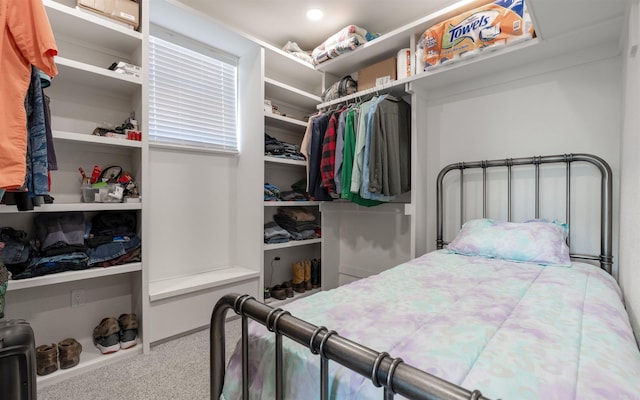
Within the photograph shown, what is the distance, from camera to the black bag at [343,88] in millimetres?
2871

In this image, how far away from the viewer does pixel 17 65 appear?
131 cm

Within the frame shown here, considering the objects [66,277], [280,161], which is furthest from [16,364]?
[280,161]

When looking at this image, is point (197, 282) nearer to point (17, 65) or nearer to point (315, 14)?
point (17, 65)

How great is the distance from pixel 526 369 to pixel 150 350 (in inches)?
86.5

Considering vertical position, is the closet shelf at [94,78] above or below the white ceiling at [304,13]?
below

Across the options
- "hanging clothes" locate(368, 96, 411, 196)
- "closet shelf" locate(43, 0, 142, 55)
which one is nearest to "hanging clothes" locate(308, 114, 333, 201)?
"hanging clothes" locate(368, 96, 411, 196)

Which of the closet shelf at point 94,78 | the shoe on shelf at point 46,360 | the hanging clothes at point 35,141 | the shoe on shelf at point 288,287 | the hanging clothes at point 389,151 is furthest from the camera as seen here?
the shoe on shelf at point 288,287

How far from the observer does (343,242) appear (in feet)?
10.7

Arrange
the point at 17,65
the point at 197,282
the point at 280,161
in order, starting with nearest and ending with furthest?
the point at 17,65, the point at 197,282, the point at 280,161

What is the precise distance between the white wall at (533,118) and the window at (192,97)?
1.88 m

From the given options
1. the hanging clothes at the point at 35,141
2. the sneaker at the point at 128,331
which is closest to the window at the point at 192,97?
the hanging clothes at the point at 35,141

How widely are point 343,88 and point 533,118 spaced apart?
1.59m

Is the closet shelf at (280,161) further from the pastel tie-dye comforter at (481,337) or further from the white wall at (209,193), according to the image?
the pastel tie-dye comforter at (481,337)

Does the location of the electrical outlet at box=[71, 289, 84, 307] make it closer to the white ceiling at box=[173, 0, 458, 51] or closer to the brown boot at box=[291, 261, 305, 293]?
the brown boot at box=[291, 261, 305, 293]
